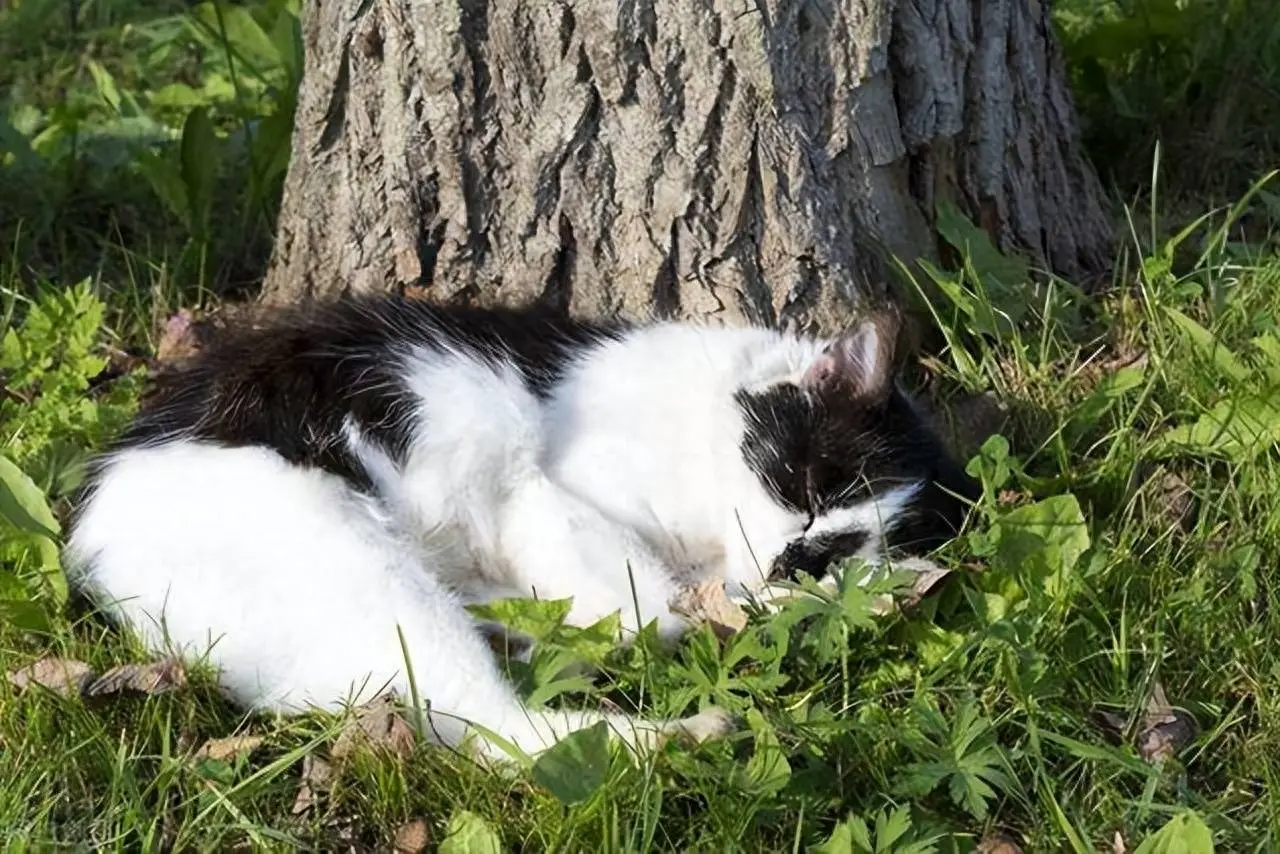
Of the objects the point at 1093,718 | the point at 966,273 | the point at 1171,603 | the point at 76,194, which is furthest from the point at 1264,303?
the point at 76,194

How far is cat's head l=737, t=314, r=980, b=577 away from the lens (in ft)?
8.63

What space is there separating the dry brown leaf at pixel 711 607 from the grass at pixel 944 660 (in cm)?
6

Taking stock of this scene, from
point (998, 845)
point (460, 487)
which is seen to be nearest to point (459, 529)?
point (460, 487)

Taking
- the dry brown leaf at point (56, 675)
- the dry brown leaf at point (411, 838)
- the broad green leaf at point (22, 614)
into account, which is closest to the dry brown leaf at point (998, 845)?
the dry brown leaf at point (411, 838)

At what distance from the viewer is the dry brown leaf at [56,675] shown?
2.35 meters

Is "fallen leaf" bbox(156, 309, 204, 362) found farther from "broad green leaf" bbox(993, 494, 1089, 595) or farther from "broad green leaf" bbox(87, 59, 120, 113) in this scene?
"broad green leaf" bbox(993, 494, 1089, 595)

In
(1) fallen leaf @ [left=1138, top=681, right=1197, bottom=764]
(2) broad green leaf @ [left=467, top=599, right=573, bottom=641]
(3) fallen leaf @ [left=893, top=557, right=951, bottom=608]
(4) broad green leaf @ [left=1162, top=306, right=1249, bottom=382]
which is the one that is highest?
(4) broad green leaf @ [left=1162, top=306, right=1249, bottom=382]

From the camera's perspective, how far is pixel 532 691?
237cm

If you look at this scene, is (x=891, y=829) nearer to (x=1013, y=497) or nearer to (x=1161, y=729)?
(x=1161, y=729)

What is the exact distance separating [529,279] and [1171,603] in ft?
4.67

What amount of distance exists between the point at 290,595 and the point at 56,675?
1.36ft

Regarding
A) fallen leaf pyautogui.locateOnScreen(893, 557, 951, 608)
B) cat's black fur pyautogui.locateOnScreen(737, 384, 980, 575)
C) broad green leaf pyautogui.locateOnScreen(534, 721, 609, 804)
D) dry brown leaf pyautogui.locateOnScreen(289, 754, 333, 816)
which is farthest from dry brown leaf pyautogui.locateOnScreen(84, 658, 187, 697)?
fallen leaf pyautogui.locateOnScreen(893, 557, 951, 608)

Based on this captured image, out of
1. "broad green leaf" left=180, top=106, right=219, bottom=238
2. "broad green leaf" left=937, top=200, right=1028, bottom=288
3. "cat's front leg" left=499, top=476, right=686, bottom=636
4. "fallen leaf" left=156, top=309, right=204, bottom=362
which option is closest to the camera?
"cat's front leg" left=499, top=476, right=686, bottom=636

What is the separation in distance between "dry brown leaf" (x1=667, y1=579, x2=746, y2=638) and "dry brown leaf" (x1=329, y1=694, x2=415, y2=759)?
518mm
